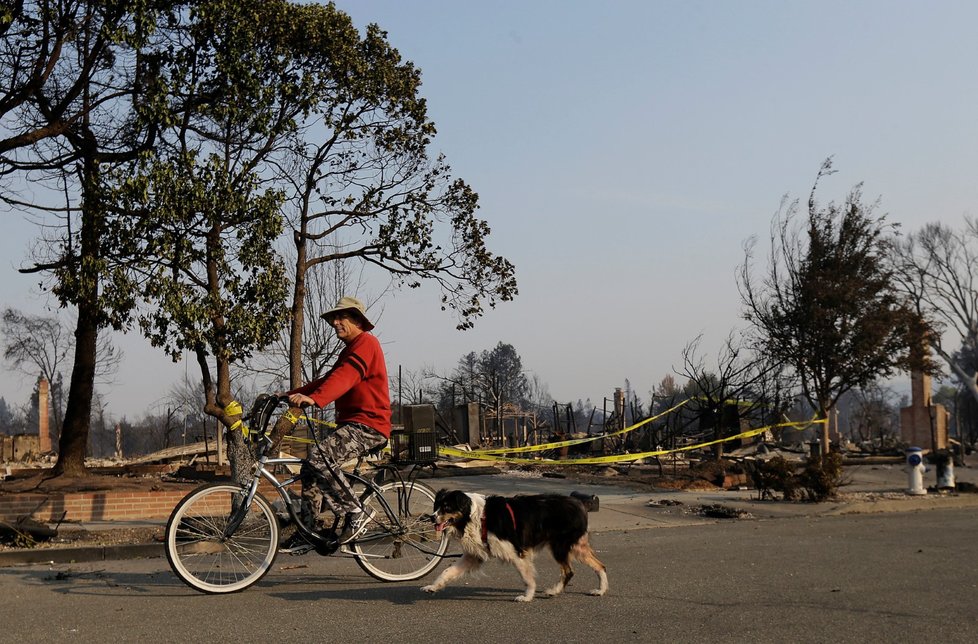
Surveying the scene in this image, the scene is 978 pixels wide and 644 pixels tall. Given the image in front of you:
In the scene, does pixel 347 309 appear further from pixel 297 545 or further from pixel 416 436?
pixel 416 436

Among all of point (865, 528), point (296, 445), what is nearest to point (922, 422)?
point (296, 445)

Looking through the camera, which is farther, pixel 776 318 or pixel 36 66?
pixel 776 318

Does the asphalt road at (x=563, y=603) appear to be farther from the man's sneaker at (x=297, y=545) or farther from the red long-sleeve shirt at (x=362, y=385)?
the red long-sleeve shirt at (x=362, y=385)

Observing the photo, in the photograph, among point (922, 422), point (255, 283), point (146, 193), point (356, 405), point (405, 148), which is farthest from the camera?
point (922, 422)

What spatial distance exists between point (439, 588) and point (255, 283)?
707 cm

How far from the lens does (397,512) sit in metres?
7.88

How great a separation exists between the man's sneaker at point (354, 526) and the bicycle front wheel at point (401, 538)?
7 cm

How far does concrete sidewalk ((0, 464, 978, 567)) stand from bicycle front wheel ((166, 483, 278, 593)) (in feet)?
10.8

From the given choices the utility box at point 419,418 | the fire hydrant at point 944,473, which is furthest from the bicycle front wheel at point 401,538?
the utility box at point 419,418

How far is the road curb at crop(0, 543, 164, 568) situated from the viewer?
9.73m

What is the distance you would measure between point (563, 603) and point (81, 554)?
5.41 metres

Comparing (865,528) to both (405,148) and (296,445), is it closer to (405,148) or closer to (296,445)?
(405,148)

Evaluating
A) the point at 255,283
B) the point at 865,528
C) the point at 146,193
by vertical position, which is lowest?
the point at 865,528

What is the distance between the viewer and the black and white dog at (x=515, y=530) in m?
6.93
